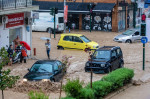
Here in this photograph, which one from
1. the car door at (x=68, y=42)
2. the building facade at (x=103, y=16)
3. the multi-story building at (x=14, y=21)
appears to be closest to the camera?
the multi-story building at (x=14, y=21)

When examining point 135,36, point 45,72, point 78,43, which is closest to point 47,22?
point 135,36

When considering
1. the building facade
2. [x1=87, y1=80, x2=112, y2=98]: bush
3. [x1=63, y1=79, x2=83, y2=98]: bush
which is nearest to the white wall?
[x1=87, y1=80, x2=112, y2=98]: bush

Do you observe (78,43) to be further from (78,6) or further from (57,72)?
(78,6)

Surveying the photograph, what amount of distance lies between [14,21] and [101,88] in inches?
469

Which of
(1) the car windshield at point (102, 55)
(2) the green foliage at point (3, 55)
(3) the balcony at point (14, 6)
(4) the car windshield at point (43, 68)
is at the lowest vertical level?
(4) the car windshield at point (43, 68)

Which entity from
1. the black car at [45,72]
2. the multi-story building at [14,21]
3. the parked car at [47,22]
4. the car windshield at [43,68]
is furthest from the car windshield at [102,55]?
the parked car at [47,22]

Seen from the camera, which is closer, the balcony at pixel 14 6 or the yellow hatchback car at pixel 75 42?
the balcony at pixel 14 6

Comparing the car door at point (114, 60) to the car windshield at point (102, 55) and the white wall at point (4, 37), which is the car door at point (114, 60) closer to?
the car windshield at point (102, 55)

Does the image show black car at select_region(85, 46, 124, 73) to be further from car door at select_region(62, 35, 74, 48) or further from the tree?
the tree

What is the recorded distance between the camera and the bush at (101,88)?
15.5m

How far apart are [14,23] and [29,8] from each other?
1.67 meters

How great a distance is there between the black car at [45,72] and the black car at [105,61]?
10.9ft

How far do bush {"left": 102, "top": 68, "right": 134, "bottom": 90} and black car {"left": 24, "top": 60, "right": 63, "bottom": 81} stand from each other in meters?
2.64

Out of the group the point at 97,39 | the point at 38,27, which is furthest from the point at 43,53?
the point at 38,27
